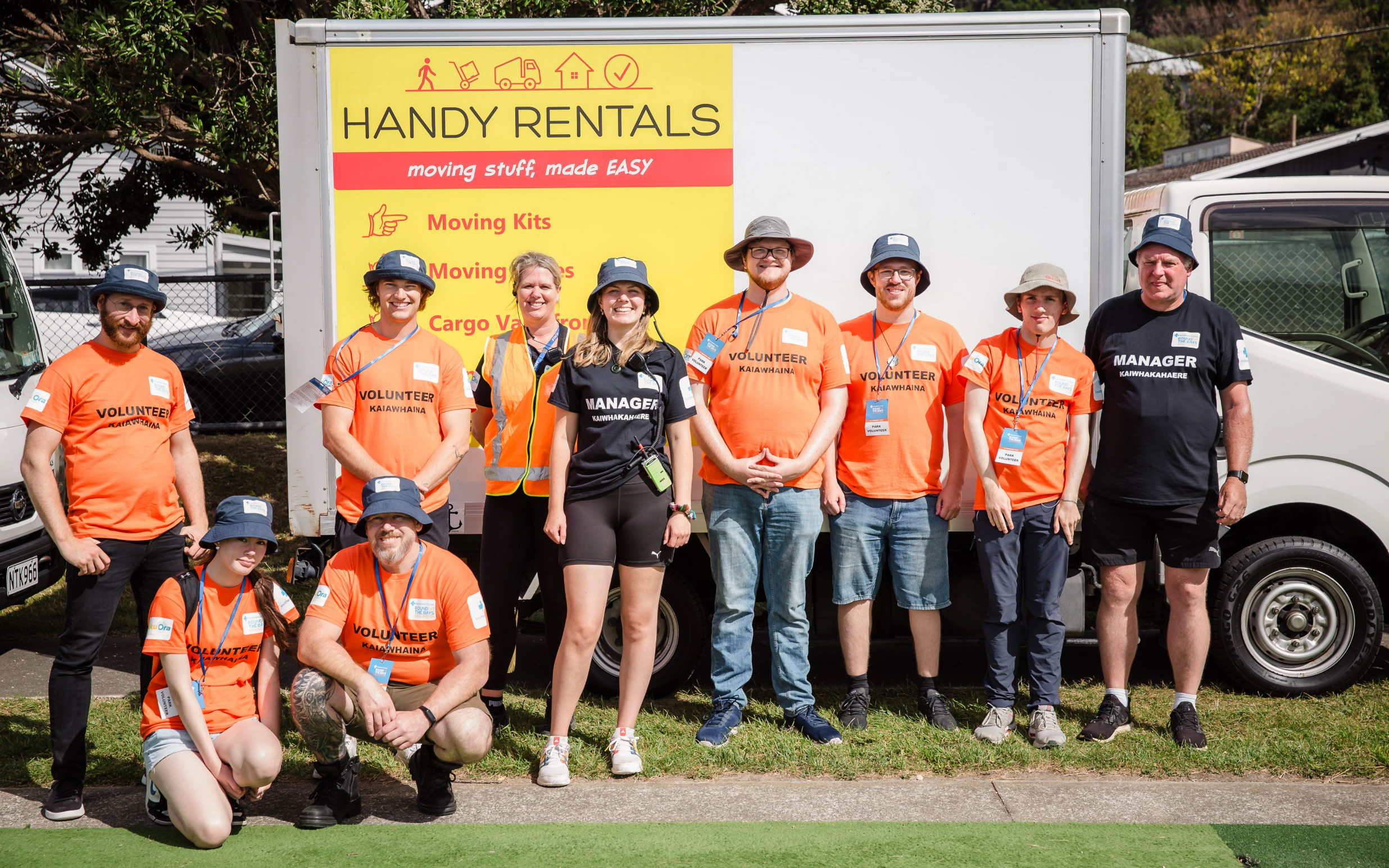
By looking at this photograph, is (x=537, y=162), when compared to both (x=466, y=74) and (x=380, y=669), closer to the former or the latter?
(x=466, y=74)

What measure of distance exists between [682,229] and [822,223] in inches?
22.4

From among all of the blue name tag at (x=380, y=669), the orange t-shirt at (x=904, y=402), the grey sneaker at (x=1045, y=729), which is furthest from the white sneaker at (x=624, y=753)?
the grey sneaker at (x=1045, y=729)

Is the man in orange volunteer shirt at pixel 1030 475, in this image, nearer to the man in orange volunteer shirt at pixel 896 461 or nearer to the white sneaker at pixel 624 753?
the man in orange volunteer shirt at pixel 896 461

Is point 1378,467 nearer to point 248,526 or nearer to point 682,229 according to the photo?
point 682,229

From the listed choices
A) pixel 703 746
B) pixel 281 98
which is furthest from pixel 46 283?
pixel 703 746

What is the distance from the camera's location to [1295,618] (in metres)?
4.72

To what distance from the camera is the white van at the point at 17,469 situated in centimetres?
518

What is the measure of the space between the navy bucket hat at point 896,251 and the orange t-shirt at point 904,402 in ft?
0.80

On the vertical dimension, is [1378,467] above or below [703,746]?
above

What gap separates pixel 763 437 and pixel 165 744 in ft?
7.55

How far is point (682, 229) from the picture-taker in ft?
14.3

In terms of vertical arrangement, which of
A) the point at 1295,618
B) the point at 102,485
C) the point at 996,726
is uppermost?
the point at 102,485

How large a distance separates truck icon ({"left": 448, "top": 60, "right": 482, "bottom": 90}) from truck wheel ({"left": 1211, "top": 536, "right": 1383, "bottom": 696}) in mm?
3791

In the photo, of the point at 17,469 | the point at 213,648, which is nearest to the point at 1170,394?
the point at 213,648
